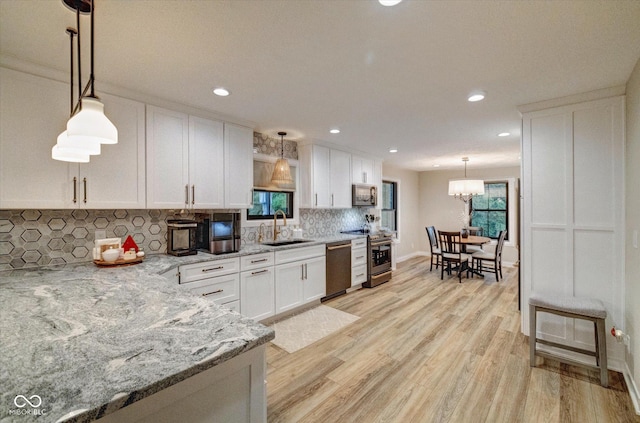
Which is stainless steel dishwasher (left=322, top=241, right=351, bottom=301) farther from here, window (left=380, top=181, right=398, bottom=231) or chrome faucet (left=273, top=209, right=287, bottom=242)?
window (left=380, top=181, right=398, bottom=231)

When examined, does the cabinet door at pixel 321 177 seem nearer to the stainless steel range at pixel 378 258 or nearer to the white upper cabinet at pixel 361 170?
the white upper cabinet at pixel 361 170

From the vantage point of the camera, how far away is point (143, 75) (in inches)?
87.2

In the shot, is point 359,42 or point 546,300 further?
point 546,300

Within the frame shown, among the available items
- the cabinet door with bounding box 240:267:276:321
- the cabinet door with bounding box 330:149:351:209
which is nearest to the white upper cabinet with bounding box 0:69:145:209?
the cabinet door with bounding box 240:267:276:321

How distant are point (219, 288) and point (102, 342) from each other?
193 centimetres

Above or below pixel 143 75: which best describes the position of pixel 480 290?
below

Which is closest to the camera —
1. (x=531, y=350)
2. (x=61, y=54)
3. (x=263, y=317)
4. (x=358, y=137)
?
(x=61, y=54)

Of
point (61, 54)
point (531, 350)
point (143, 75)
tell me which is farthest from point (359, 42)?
point (531, 350)

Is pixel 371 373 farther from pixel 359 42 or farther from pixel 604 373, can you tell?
pixel 359 42

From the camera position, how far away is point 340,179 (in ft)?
15.8

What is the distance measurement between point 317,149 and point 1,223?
11.4ft

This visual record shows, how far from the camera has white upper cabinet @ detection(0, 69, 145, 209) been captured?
6.50 ft

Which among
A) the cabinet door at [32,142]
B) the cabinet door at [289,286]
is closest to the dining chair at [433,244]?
the cabinet door at [289,286]

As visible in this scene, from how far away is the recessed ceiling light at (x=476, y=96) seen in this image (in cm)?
253
